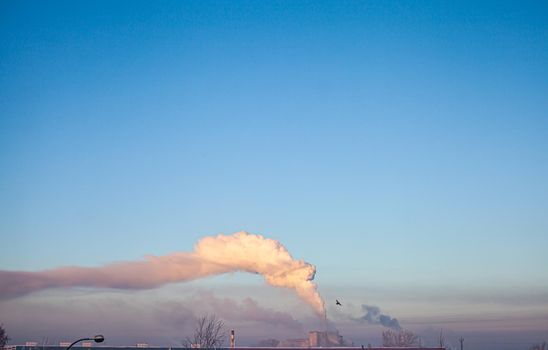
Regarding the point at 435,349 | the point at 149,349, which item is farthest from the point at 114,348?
the point at 435,349

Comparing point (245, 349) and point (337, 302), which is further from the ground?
point (337, 302)

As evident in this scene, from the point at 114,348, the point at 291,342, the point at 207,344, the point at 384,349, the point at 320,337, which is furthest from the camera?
the point at 291,342

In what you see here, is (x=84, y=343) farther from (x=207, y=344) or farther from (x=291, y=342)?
(x=291, y=342)

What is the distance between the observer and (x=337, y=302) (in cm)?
15362

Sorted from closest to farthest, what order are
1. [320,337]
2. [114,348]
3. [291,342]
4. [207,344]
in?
[207,344] < [114,348] < [320,337] < [291,342]

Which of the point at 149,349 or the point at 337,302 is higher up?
the point at 337,302

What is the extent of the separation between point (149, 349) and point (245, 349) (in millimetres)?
31621

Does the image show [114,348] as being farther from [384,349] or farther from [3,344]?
[384,349]

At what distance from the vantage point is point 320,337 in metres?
180

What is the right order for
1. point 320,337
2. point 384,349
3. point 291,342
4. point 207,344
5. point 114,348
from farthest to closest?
point 291,342
point 320,337
point 114,348
point 384,349
point 207,344

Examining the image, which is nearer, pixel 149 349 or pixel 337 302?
pixel 337 302

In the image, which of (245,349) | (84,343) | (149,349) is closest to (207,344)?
(245,349)

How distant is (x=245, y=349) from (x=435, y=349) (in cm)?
4265

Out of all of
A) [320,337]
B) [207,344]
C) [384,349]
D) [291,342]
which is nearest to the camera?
[207,344]
